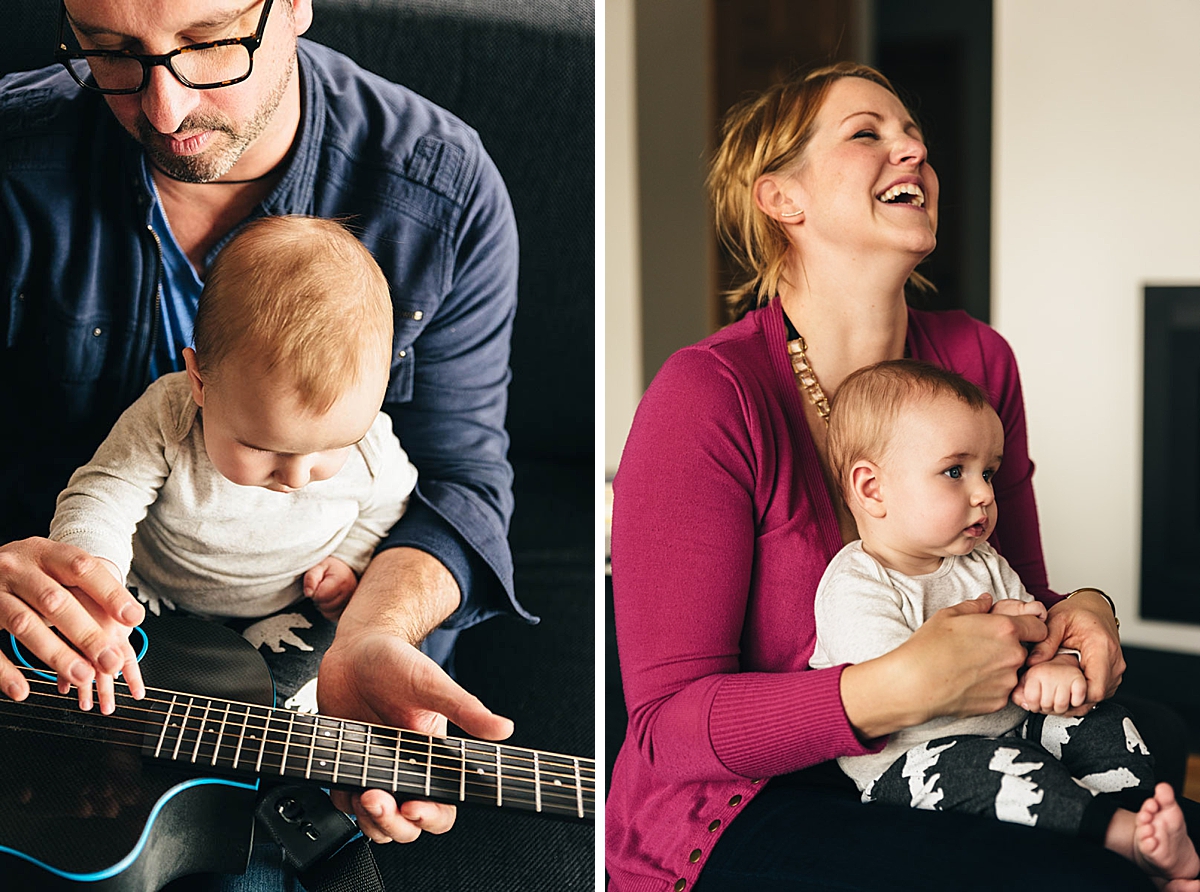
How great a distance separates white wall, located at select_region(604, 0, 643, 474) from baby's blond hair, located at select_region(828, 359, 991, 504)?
60 centimetres

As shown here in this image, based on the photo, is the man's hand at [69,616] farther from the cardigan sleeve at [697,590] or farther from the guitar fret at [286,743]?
the cardigan sleeve at [697,590]

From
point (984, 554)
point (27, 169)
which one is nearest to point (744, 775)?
point (984, 554)

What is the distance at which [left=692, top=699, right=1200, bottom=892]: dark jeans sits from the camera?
0.86m

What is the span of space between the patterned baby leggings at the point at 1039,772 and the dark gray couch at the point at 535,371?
1.33 ft

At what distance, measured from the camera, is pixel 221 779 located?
1.01m

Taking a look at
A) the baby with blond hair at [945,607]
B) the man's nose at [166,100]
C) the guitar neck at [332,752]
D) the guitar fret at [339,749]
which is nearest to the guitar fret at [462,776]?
the guitar neck at [332,752]

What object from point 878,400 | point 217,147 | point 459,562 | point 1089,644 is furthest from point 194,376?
point 1089,644

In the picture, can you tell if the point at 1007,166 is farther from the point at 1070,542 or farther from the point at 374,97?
the point at 374,97

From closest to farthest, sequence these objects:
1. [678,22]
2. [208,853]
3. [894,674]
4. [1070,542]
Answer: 1. [894,674]
2. [208,853]
3. [1070,542]
4. [678,22]

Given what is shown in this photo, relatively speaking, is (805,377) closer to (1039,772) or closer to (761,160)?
(761,160)

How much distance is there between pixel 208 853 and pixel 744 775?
55cm

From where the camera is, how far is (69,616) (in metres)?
1.01

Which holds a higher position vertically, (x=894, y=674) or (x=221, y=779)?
(x=894, y=674)

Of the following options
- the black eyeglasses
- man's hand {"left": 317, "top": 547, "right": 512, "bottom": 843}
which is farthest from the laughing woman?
the black eyeglasses
